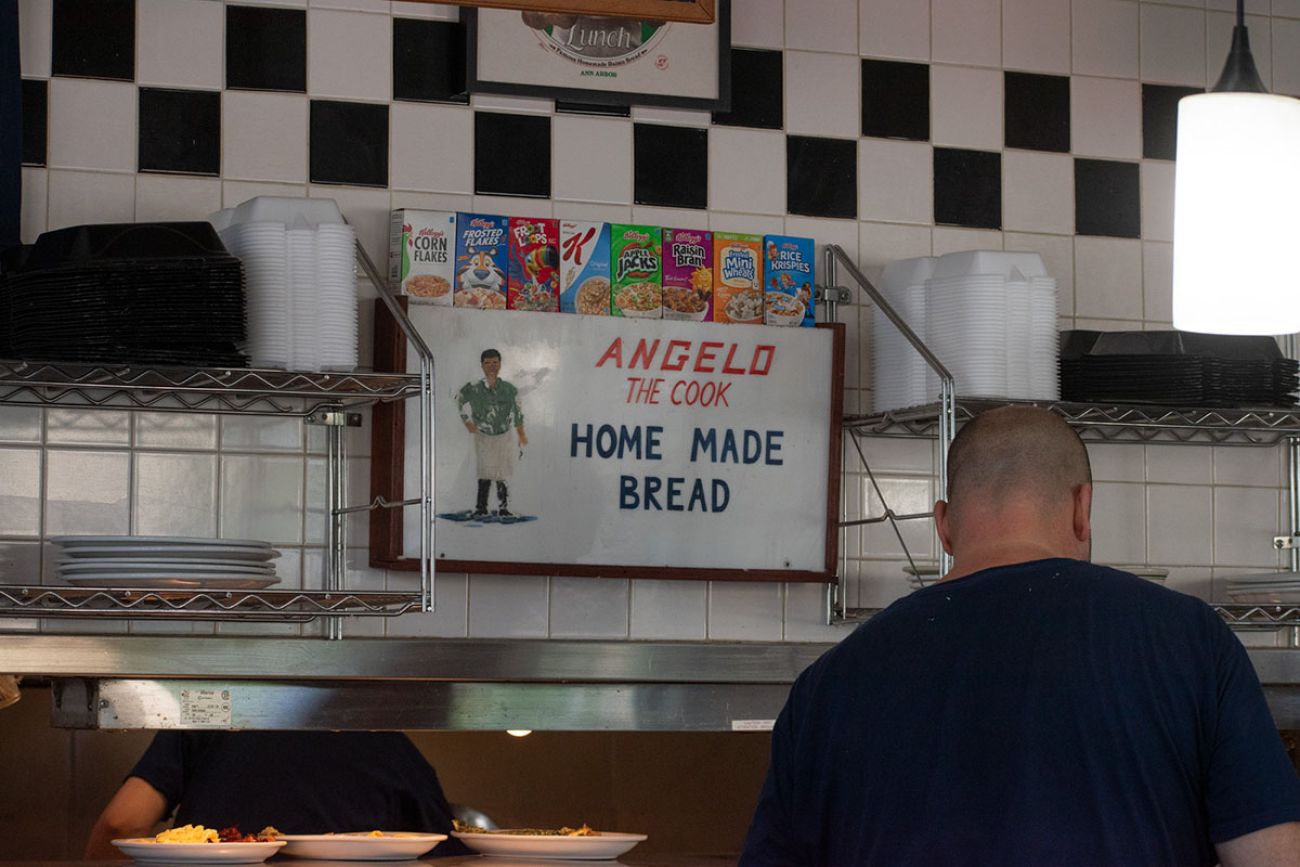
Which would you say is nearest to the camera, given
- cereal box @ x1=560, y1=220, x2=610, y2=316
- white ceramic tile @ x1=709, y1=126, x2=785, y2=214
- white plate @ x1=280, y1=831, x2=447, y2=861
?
white plate @ x1=280, y1=831, x2=447, y2=861

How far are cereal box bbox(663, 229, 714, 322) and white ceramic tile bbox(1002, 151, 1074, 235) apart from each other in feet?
2.10

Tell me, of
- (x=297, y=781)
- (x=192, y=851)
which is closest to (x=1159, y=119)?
(x=297, y=781)

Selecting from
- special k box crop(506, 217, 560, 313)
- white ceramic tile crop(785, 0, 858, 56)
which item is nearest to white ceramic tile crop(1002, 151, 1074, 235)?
white ceramic tile crop(785, 0, 858, 56)

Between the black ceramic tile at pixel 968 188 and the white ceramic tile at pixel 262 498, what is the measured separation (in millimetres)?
1340

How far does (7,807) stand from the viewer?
291 centimetres

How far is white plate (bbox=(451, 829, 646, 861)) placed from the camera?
111 inches

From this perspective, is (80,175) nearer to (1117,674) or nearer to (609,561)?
(609,561)

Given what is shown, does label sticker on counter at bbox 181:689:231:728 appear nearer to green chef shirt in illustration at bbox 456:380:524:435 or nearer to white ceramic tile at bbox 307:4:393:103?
green chef shirt in illustration at bbox 456:380:524:435

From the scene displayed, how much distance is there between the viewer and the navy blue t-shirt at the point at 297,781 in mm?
2928

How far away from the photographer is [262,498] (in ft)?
10.1

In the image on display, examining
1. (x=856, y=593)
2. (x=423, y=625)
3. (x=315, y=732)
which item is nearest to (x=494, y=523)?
(x=423, y=625)

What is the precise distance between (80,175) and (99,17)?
0.93 ft

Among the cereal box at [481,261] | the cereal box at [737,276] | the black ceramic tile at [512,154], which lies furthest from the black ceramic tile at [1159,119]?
the cereal box at [481,261]

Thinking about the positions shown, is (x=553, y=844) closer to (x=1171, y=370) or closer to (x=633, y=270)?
(x=633, y=270)
